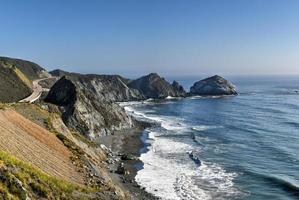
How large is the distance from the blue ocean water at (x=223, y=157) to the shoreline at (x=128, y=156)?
1197mm

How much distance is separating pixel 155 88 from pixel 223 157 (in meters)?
121

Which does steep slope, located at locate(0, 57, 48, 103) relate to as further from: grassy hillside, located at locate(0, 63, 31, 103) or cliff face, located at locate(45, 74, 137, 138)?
cliff face, located at locate(45, 74, 137, 138)

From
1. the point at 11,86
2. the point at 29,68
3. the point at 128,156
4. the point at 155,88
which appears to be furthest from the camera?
the point at 155,88

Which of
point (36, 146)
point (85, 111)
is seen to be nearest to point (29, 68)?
point (85, 111)

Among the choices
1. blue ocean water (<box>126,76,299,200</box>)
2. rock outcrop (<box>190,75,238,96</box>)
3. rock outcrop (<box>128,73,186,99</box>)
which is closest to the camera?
blue ocean water (<box>126,76,299,200</box>)

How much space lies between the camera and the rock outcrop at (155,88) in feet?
589

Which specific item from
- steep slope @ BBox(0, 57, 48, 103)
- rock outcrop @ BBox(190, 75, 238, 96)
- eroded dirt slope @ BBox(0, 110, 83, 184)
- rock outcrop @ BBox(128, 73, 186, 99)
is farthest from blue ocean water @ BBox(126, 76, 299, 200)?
rock outcrop @ BBox(190, 75, 238, 96)

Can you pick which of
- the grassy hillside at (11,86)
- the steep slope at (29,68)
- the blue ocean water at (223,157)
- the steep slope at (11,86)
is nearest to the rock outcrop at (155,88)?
the steep slope at (29,68)

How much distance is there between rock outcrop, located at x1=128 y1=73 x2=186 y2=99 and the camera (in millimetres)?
179500

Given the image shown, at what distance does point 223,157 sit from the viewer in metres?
62.4

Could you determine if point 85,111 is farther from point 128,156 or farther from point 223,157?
point 223,157

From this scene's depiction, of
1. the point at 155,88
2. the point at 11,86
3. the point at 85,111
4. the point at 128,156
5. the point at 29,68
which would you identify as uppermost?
the point at 29,68

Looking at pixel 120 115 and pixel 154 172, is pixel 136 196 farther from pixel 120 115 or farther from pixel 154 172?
pixel 120 115

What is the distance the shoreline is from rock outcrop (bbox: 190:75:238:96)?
98.4 metres
